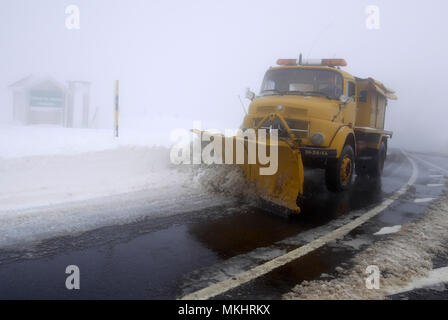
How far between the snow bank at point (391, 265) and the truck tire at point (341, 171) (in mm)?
2127

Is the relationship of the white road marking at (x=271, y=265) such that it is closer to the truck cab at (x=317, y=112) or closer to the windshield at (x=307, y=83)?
the truck cab at (x=317, y=112)

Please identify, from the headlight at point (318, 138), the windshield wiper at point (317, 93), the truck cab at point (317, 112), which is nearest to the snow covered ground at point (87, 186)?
the truck cab at point (317, 112)

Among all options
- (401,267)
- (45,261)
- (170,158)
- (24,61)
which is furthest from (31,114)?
(24,61)

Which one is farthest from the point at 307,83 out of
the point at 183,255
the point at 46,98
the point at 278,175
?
the point at 46,98

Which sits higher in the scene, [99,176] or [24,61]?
[24,61]

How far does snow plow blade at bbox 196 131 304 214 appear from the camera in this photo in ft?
16.2

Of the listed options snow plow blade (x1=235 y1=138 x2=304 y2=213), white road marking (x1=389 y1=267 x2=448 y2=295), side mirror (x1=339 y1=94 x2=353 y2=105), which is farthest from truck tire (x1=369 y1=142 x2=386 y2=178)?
white road marking (x1=389 y1=267 x2=448 y2=295)

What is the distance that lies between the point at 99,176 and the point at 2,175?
5.99 ft

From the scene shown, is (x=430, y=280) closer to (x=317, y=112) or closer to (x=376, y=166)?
(x=317, y=112)

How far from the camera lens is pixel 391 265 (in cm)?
315

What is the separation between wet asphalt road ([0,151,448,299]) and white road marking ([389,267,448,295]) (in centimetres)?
13
